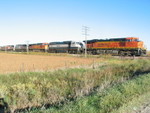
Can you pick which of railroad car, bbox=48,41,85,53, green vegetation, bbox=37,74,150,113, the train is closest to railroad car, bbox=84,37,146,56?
the train

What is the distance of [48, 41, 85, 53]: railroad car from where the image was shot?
4473cm

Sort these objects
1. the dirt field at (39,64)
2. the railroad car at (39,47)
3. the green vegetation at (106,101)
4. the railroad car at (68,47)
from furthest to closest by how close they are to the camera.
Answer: the railroad car at (39,47)
the railroad car at (68,47)
the dirt field at (39,64)
the green vegetation at (106,101)

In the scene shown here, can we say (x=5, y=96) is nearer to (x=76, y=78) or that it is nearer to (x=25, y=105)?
(x=25, y=105)

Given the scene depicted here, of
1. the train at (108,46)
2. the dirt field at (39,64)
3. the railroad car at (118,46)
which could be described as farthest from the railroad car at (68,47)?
the dirt field at (39,64)

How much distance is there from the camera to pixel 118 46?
3278 centimetres

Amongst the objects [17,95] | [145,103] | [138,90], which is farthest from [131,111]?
[17,95]

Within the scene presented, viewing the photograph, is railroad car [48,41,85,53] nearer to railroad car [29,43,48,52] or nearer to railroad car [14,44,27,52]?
railroad car [29,43,48,52]

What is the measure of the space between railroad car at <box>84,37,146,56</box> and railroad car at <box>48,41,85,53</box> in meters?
5.04

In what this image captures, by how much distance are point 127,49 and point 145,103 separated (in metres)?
26.3

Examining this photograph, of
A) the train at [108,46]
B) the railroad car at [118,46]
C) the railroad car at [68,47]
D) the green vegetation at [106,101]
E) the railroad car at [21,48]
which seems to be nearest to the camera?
the green vegetation at [106,101]

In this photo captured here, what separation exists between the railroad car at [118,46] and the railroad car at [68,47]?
5.04 meters

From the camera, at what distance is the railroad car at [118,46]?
1195 inches

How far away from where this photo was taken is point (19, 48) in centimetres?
8106

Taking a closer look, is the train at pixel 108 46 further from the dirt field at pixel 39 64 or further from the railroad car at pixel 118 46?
the dirt field at pixel 39 64
